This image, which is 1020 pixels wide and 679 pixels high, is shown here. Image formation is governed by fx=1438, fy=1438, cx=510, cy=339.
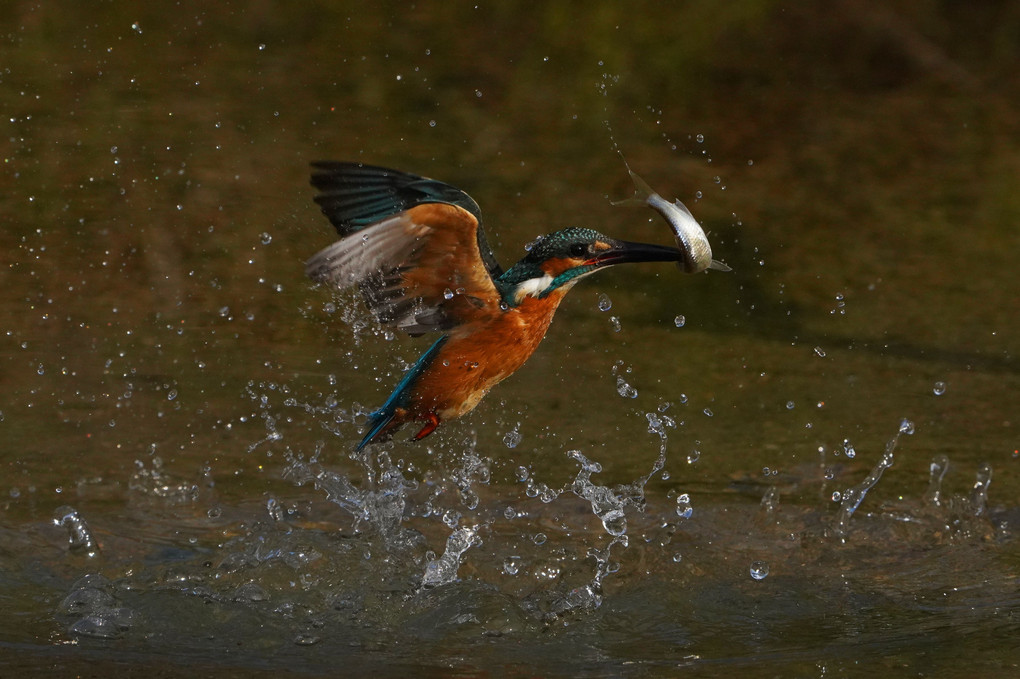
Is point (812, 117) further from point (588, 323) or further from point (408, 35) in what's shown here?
point (588, 323)

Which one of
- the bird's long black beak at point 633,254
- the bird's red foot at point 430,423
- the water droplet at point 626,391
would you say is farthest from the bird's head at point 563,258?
the water droplet at point 626,391

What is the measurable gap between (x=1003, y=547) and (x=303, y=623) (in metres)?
1.71

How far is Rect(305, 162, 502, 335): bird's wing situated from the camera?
2.86 meters

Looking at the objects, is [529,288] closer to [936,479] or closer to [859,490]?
[859,490]

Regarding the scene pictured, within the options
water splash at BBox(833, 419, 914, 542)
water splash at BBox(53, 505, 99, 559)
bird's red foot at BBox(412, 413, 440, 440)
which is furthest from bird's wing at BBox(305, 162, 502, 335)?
water splash at BBox(833, 419, 914, 542)

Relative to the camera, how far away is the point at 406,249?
9.62ft

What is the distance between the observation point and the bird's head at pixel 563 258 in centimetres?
306

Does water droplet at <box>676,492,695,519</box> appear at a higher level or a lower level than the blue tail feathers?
lower

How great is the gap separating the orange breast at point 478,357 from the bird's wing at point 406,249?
0.04 meters

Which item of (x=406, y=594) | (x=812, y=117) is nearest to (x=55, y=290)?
(x=406, y=594)

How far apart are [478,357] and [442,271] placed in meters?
0.22

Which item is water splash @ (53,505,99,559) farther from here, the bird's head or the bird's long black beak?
the bird's long black beak

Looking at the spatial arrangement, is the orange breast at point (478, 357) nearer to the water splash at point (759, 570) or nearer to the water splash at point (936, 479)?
the water splash at point (759, 570)

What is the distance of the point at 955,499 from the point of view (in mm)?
3730
